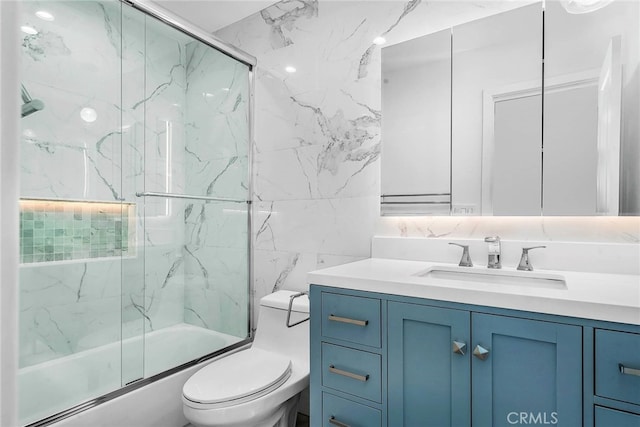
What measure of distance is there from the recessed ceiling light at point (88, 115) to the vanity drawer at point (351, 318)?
1.33 metres

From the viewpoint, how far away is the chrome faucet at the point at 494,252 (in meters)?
1.39

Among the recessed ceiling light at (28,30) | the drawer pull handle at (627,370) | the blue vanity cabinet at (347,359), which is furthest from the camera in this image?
the recessed ceiling light at (28,30)

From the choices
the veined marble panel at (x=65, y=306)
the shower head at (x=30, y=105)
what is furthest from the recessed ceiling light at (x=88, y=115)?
the veined marble panel at (x=65, y=306)

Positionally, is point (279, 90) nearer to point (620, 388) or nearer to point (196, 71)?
point (196, 71)

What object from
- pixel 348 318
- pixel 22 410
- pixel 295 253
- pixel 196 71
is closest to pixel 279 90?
pixel 196 71

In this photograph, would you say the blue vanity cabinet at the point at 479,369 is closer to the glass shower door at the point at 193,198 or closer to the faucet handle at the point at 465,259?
the faucet handle at the point at 465,259

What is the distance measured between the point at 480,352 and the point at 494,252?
1.74 ft

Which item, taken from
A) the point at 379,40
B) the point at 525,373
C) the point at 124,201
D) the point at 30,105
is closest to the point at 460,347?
the point at 525,373

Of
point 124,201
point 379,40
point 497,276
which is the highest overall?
point 379,40

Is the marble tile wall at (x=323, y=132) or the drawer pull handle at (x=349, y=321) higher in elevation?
the marble tile wall at (x=323, y=132)

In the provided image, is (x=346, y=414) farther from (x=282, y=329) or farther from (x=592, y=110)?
(x=592, y=110)

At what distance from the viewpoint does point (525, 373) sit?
3.09ft

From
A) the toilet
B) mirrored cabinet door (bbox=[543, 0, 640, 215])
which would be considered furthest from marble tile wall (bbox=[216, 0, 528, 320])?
mirrored cabinet door (bbox=[543, 0, 640, 215])

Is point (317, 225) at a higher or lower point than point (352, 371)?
higher
